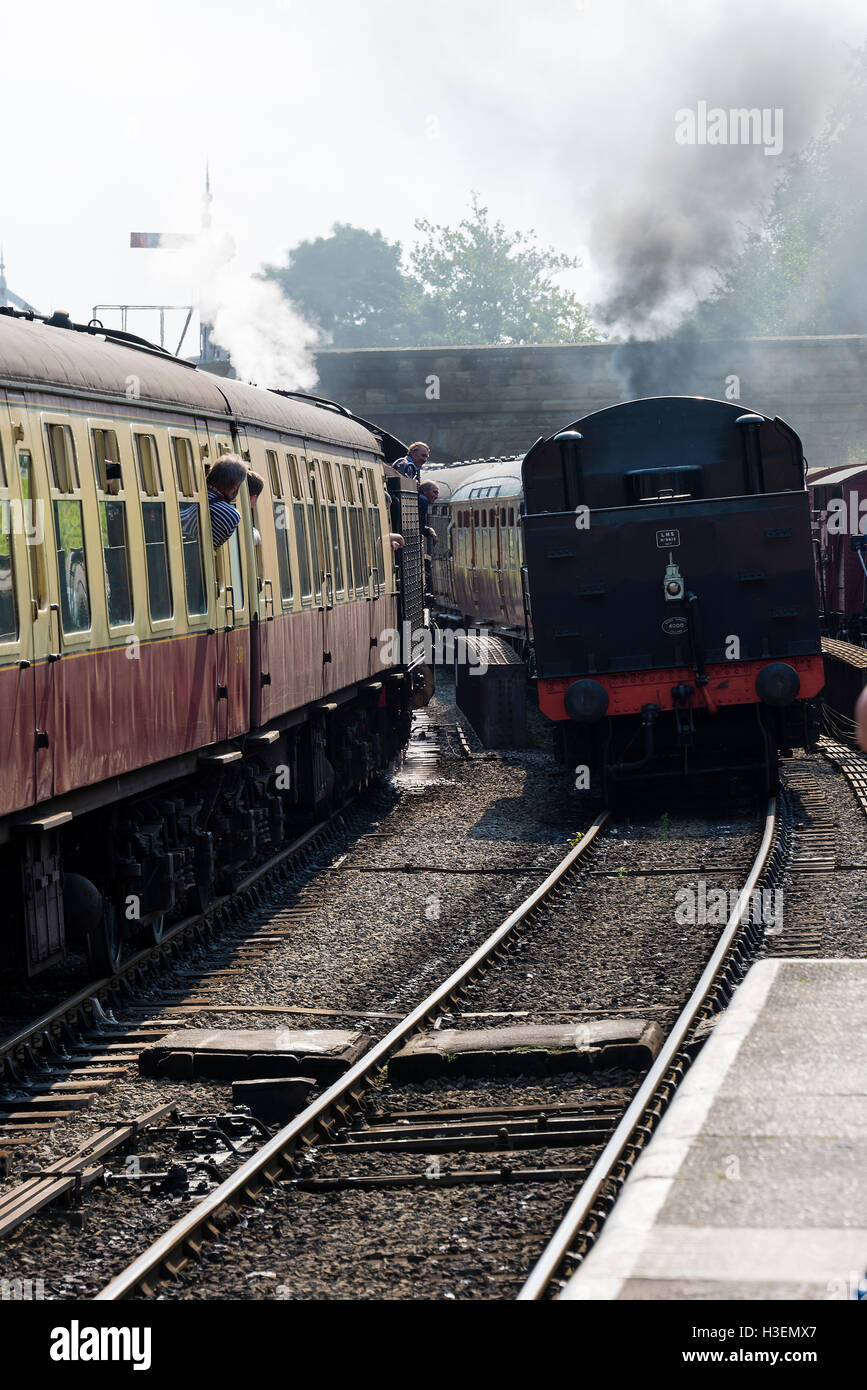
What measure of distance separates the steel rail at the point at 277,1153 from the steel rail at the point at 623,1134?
3.89 ft

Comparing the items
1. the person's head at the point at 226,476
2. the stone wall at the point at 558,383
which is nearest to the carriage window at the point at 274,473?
the person's head at the point at 226,476

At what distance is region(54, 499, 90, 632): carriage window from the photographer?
814 centimetres

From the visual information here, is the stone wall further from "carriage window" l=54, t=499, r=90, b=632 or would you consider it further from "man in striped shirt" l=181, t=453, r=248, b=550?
"carriage window" l=54, t=499, r=90, b=632

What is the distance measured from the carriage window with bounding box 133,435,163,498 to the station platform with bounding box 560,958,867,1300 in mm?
4148

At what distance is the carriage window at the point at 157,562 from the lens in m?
9.53

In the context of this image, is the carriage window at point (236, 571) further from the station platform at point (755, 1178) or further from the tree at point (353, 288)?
the tree at point (353, 288)

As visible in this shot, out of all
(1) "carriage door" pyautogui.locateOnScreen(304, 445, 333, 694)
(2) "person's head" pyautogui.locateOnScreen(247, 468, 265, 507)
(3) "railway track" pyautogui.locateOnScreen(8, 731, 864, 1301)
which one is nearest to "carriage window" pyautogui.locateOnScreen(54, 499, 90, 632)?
(3) "railway track" pyautogui.locateOnScreen(8, 731, 864, 1301)

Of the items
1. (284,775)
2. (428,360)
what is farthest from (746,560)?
(428,360)

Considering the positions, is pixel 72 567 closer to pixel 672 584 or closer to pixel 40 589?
pixel 40 589

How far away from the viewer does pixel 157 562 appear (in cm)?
969

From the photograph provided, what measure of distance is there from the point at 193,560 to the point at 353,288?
440 ft

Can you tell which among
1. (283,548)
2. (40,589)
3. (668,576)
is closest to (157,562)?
(40,589)

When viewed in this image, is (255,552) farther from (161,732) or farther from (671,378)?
(671,378)

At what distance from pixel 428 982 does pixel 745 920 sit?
7.30 feet
